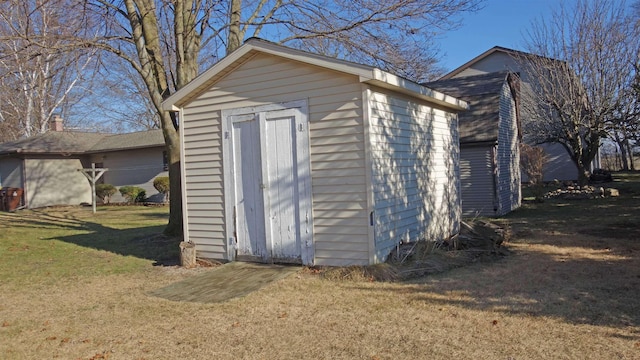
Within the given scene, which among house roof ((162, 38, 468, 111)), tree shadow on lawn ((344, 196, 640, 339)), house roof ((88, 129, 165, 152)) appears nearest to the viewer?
tree shadow on lawn ((344, 196, 640, 339))

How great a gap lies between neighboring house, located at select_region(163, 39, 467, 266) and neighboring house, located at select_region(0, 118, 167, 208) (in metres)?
16.9

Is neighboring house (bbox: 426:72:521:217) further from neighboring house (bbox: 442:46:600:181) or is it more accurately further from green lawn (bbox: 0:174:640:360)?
neighboring house (bbox: 442:46:600:181)

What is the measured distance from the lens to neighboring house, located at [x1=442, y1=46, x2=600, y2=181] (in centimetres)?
2800

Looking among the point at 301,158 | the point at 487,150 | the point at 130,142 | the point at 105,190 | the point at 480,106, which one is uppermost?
the point at 130,142

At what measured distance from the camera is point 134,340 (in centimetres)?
500

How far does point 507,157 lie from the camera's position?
55.7ft

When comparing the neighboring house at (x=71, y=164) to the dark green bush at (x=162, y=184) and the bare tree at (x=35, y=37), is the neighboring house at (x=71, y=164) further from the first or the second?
the bare tree at (x=35, y=37)

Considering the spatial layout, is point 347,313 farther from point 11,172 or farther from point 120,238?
point 11,172

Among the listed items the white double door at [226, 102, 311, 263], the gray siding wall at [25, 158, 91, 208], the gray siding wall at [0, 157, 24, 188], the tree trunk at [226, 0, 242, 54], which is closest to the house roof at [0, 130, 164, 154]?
the gray siding wall at [0, 157, 24, 188]

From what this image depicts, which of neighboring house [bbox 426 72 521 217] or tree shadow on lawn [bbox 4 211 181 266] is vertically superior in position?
neighboring house [bbox 426 72 521 217]

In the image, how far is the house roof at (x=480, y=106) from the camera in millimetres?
15352

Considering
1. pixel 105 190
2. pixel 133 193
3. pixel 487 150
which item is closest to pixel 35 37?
pixel 487 150

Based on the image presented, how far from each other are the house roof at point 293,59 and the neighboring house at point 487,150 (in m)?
6.27

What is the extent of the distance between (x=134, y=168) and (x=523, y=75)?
71.0 ft
